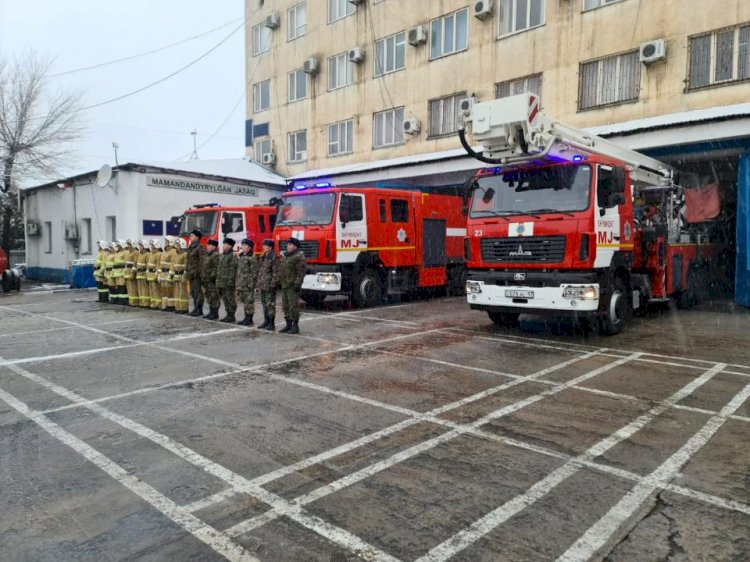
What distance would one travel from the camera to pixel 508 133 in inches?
353

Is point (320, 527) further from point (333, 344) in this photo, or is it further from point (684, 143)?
point (684, 143)

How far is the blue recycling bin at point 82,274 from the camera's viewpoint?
20.9 meters

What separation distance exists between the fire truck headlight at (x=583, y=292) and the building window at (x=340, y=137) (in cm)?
1817

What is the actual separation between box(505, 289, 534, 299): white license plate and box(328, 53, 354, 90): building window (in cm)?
1844

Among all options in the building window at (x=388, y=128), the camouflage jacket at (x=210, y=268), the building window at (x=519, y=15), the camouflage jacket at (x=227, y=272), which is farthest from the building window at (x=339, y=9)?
the camouflage jacket at (x=227, y=272)

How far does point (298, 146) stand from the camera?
28.2 meters

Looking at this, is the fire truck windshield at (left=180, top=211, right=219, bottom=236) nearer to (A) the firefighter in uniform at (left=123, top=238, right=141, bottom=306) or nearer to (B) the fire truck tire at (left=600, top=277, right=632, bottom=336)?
(A) the firefighter in uniform at (left=123, top=238, right=141, bottom=306)

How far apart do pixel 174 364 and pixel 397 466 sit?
14.9 ft

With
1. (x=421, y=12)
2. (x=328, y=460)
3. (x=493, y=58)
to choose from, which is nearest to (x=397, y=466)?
(x=328, y=460)

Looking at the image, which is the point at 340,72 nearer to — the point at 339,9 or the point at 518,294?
the point at 339,9

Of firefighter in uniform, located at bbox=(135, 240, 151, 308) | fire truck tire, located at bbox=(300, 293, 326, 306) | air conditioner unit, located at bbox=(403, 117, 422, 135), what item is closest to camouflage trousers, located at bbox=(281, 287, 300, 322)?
fire truck tire, located at bbox=(300, 293, 326, 306)

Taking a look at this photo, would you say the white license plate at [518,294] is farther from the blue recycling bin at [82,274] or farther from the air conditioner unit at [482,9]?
the blue recycling bin at [82,274]

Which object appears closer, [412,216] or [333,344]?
[333,344]

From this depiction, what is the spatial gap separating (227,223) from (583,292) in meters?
11.0
